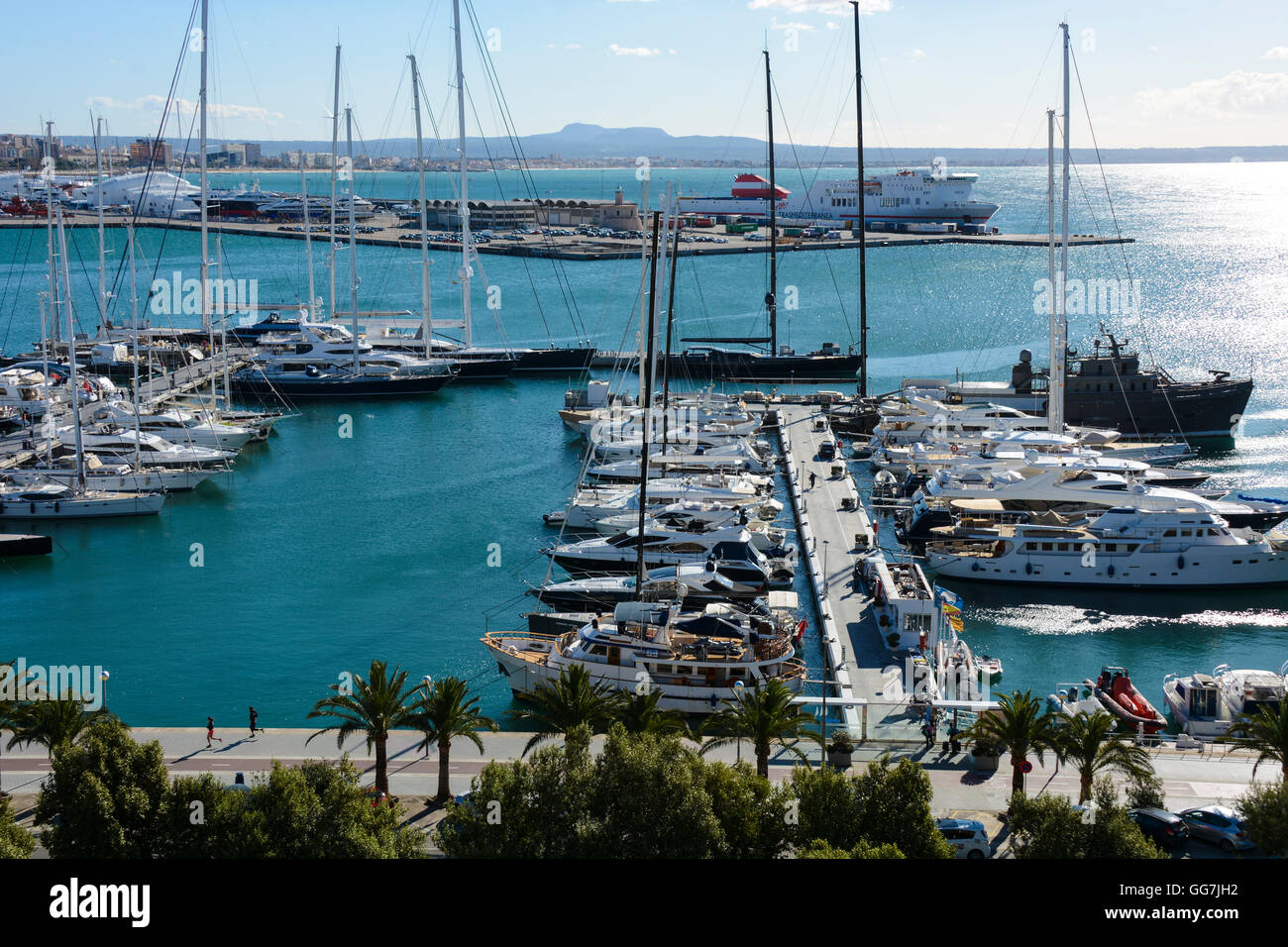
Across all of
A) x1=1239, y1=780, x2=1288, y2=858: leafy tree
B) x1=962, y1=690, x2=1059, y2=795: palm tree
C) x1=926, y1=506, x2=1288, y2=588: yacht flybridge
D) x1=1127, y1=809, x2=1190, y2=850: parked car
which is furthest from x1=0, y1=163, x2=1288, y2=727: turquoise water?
x1=1239, y1=780, x2=1288, y2=858: leafy tree

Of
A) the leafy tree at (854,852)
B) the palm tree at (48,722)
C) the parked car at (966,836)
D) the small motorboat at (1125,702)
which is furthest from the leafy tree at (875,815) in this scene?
the palm tree at (48,722)

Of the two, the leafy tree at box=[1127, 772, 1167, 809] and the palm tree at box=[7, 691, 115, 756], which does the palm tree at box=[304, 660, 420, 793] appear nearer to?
the palm tree at box=[7, 691, 115, 756]

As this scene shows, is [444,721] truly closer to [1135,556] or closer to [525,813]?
[525,813]

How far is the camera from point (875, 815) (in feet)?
63.0

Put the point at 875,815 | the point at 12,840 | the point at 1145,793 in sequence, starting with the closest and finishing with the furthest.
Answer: the point at 12,840 → the point at 875,815 → the point at 1145,793

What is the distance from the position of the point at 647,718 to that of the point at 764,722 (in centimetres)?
213

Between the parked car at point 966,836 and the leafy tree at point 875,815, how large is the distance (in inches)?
43.0

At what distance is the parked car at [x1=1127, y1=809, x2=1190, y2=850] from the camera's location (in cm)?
2089

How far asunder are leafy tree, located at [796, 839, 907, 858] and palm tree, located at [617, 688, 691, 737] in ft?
18.5

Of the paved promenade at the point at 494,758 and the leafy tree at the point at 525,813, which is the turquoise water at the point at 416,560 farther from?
the leafy tree at the point at 525,813

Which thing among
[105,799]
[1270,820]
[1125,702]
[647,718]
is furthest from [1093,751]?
[105,799]

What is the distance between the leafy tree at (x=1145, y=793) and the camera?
71.2ft

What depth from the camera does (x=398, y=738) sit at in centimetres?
2617
